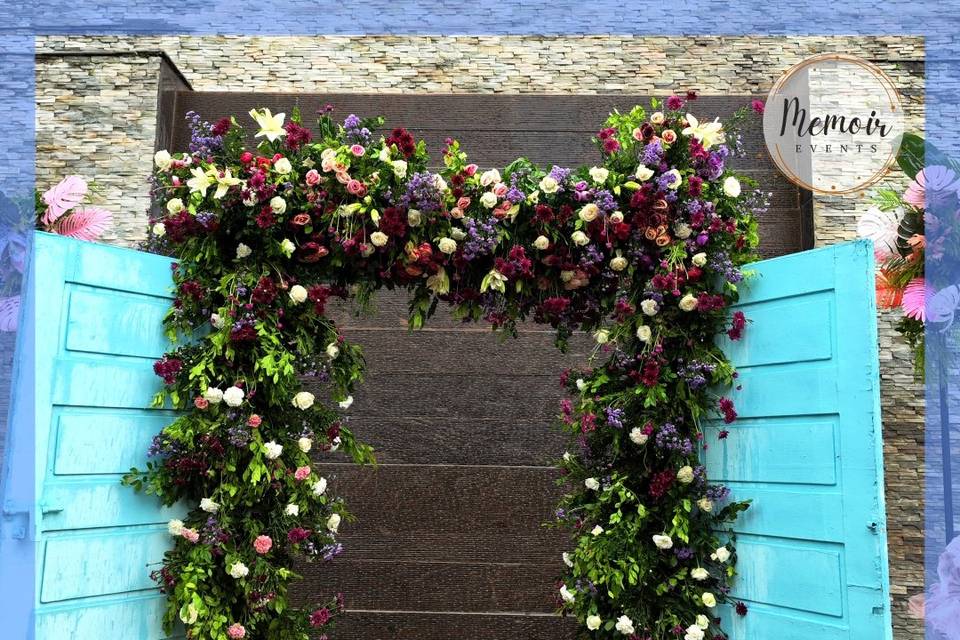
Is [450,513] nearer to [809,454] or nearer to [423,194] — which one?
[423,194]

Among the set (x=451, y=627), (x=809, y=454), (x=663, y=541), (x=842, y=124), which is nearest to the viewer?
(x=809, y=454)

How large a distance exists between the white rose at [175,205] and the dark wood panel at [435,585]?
77.2 inches

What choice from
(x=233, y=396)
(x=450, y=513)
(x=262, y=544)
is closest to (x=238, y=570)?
(x=262, y=544)

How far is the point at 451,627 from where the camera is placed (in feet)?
13.1

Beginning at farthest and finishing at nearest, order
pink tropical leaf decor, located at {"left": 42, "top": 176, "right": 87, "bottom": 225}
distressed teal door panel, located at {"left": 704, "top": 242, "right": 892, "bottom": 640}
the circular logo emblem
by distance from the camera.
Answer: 1. the circular logo emblem
2. pink tropical leaf decor, located at {"left": 42, "top": 176, "right": 87, "bottom": 225}
3. distressed teal door panel, located at {"left": 704, "top": 242, "right": 892, "bottom": 640}

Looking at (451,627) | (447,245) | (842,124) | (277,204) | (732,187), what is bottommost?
(451,627)

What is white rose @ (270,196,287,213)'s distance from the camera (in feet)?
8.93

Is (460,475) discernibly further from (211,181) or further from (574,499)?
(211,181)

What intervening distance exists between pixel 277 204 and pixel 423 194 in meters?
0.44

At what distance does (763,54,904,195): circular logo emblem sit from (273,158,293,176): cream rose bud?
2946mm

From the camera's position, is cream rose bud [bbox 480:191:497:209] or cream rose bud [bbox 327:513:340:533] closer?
cream rose bud [bbox 480:191:497:209]

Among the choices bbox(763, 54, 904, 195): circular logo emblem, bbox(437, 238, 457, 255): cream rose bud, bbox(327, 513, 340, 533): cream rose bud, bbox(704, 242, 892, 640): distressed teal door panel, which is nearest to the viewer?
bbox(704, 242, 892, 640): distressed teal door panel

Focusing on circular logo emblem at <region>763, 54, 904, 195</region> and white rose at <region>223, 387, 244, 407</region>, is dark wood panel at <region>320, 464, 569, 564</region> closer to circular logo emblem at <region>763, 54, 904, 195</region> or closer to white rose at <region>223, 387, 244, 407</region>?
white rose at <region>223, 387, 244, 407</region>

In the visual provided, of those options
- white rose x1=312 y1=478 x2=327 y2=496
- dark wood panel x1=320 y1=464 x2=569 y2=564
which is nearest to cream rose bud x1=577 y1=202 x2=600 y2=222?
white rose x1=312 y1=478 x2=327 y2=496
